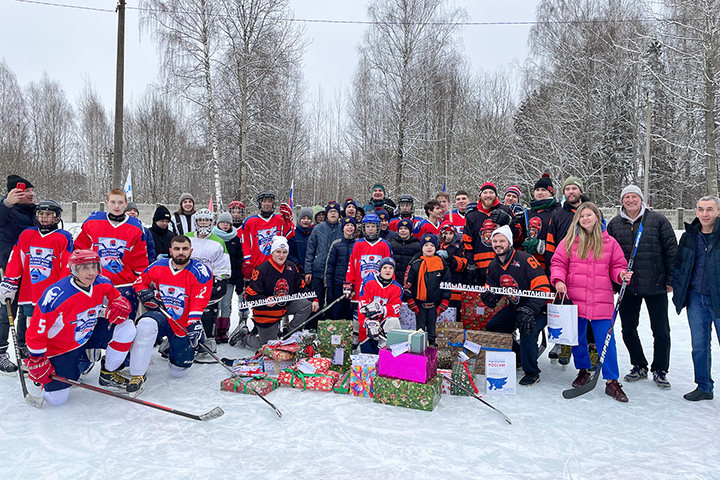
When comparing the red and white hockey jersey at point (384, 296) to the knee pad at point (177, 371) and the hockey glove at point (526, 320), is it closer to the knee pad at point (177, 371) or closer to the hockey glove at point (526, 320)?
the hockey glove at point (526, 320)

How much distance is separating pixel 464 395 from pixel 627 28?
871 inches

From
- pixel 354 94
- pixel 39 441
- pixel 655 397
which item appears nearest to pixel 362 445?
pixel 39 441

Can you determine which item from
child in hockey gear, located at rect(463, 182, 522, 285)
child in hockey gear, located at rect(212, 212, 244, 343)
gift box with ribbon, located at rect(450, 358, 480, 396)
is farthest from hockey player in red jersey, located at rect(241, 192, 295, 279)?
gift box with ribbon, located at rect(450, 358, 480, 396)

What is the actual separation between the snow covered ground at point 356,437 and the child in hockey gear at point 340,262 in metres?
1.81

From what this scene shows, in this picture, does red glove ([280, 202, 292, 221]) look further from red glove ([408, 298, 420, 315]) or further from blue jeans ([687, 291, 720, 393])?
blue jeans ([687, 291, 720, 393])

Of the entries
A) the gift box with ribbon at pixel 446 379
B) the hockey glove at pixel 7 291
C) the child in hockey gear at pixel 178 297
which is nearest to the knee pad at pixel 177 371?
the child in hockey gear at pixel 178 297

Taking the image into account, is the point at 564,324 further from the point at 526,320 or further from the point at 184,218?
the point at 184,218

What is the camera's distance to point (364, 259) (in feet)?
17.9

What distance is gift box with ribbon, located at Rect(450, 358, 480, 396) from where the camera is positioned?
4.18m

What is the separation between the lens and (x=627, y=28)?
2014cm

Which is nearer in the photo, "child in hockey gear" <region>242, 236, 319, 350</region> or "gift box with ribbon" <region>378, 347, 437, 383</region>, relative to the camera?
"gift box with ribbon" <region>378, 347, 437, 383</region>

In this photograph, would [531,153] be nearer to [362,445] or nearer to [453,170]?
[453,170]

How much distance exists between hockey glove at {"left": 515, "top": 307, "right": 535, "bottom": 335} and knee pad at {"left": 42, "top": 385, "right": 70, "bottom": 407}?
4166 mm

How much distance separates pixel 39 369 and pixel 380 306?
10.3ft
